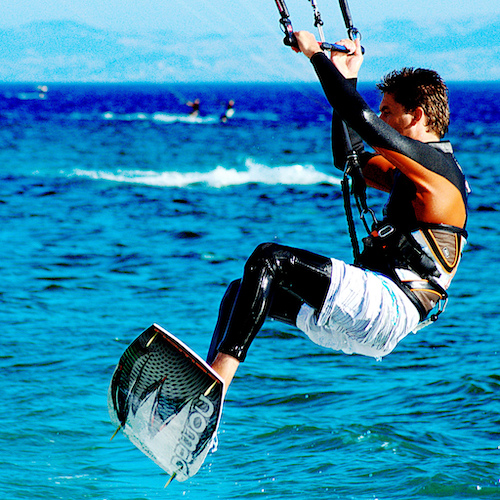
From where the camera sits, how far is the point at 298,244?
1441 centimetres

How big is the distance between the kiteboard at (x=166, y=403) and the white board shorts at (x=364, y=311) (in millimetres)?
706

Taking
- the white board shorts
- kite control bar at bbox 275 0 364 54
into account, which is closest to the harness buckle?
the white board shorts

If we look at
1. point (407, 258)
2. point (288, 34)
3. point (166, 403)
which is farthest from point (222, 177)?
point (166, 403)

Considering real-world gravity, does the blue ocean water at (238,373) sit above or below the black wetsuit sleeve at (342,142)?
below

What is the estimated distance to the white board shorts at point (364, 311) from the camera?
365cm

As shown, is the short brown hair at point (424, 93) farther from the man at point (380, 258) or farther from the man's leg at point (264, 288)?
the man's leg at point (264, 288)

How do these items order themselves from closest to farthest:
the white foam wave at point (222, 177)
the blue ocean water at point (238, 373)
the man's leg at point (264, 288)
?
the man's leg at point (264, 288) → the blue ocean water at point (238, 373) → the white foam wave at point (222, 177)

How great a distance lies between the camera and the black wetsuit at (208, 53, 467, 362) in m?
3.58

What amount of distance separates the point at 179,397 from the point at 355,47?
217cm

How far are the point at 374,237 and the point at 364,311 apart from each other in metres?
0.48

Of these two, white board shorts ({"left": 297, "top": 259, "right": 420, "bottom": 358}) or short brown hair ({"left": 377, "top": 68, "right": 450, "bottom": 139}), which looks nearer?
white board shorts ({"left": 297, "top": 259, "right": 420, "bottom": 358})

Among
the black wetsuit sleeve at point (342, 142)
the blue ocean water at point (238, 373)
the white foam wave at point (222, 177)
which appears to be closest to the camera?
the black wetsuit sleeve at point (342, 142)

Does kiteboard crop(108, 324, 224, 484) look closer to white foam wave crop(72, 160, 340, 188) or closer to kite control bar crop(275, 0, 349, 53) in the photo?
kite control bar crop(275, 0, 349, 53)

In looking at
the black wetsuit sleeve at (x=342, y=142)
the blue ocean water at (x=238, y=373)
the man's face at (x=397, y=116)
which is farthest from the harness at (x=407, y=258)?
the blue ocean water at (x=238, y=373)
